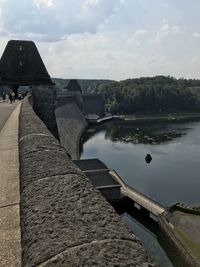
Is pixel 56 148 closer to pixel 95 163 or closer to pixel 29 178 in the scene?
pixel 29 178

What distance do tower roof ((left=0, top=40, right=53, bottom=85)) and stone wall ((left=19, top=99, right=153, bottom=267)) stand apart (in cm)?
3304

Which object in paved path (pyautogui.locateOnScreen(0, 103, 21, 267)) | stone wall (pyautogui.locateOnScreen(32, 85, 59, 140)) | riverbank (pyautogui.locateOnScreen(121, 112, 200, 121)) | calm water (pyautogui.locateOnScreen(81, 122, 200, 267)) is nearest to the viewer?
paved path (pyautogui.locateOnScreen(0, 103, 21, 267))

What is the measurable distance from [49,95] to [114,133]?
75951 millimetres

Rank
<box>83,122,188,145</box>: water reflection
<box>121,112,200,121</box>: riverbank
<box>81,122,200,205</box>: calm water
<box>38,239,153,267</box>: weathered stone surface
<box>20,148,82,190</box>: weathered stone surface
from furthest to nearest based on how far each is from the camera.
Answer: <box>121,112,200,121</box>: riverbank < <box>83,122,188,145</box>: water reflection < <box>81,122,200,205</box>: calm water < <box>20,148,82,190</box>: weathered stone surface < <box>38,239,153,267</box>: weathered stone surface

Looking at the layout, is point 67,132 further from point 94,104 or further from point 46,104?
point 94,104

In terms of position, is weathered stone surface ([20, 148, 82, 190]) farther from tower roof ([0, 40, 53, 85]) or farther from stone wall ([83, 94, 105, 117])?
stone wall ([83, 94, 105, 117])

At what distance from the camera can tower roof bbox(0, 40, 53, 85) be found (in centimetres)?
3697

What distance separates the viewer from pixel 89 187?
4.12 m

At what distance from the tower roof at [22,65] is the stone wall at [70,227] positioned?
108 feet

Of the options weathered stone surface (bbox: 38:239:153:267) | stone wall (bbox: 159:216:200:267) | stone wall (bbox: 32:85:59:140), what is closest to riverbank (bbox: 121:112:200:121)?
stone wall (bbox: 32:85:59:140)

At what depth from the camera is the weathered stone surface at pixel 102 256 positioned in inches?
99.7

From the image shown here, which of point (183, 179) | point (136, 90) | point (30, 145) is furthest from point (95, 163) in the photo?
point (136, 90)

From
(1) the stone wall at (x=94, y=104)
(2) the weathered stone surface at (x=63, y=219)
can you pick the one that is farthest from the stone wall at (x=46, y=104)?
(1) the stone wall at (x=94, y=104)

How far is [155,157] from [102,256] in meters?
65.3
